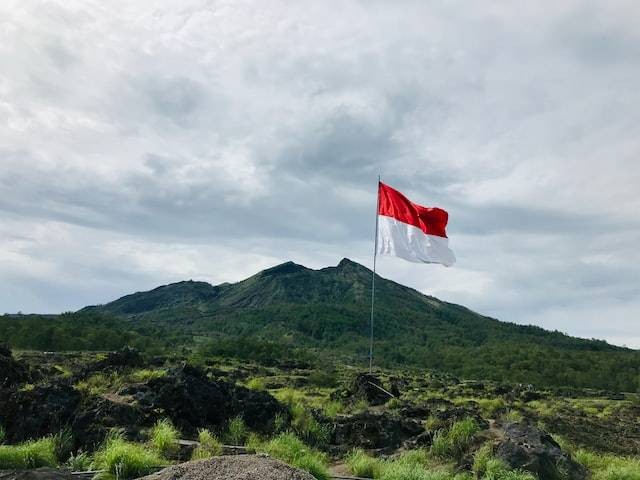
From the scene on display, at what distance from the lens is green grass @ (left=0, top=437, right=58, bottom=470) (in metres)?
10.3

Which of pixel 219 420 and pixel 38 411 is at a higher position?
pixel 38 411

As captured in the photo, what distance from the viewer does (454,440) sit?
14.2 m

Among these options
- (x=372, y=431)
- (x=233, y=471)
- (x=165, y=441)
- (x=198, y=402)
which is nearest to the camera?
(x=233, y=471)

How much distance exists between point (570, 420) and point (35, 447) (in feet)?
76.1

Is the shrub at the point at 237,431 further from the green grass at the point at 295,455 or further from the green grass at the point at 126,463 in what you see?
the green grass at the point at 126,463

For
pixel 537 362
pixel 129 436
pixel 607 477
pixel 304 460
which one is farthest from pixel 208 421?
pixel 537 362

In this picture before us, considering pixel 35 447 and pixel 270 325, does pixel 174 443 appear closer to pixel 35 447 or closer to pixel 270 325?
pixel 35 447

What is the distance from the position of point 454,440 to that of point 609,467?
11.5ft

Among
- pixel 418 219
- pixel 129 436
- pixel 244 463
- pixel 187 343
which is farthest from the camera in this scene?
pixel 187 343

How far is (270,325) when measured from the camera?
18962 cm

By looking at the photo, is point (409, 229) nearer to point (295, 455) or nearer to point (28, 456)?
point (295, 455)

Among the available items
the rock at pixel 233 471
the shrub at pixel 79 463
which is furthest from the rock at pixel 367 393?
the rock at pixel 233 471

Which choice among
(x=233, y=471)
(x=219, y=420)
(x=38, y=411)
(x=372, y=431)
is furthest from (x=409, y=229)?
(x=233, y=471)

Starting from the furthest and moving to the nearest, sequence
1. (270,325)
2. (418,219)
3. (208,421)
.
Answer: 1. (270,325)
2. (418,219)
3. (208,421)
